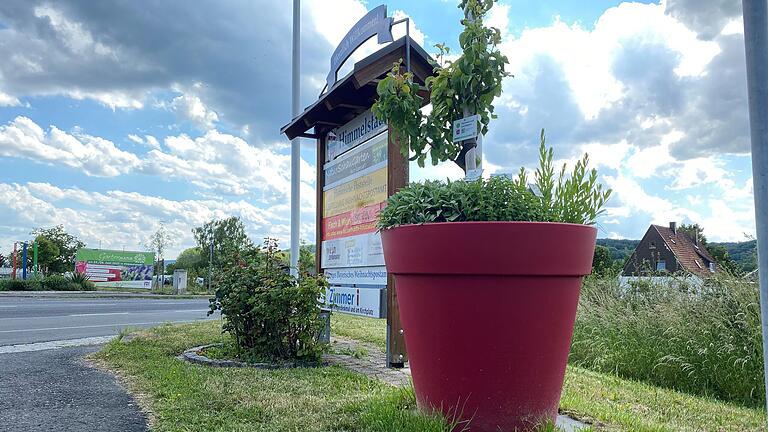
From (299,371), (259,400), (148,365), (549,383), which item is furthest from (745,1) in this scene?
(148,365)

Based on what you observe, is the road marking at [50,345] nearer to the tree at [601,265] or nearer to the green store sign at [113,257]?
the tree at [601,265]

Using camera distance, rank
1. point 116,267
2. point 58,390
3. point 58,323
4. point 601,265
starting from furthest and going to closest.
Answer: point 116,267 → point 601,265 → point 58,323 → point 58,390

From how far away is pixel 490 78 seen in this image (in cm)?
353

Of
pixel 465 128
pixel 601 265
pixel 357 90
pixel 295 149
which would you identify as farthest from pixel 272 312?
pixel 601 265

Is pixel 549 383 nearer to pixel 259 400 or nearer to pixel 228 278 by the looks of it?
pixel 259 400

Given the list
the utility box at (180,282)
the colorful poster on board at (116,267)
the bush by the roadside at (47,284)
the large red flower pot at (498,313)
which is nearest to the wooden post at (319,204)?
the large red flower pot at (498,313)

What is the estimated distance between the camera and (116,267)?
34.9 metres

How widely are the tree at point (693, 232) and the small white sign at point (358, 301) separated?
32725 millimetres

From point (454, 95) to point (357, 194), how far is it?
2.55 metres

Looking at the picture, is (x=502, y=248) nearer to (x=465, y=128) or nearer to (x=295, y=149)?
(x=465, y=128)

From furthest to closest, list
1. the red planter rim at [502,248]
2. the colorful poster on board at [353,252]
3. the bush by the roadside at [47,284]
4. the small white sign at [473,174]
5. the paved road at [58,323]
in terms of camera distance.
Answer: the bush by the roadside at [47,284] < the paved road at [58,323] < the colorful poster on board at [353,252] < the small white sign at [473,174] < the red planter rim at [502,248]

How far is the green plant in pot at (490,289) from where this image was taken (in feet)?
8.68

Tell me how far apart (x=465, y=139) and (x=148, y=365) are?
3.40 m

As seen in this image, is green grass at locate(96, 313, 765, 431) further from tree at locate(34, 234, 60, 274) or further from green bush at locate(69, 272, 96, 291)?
tree at locate(34, 234, 60, 274)
